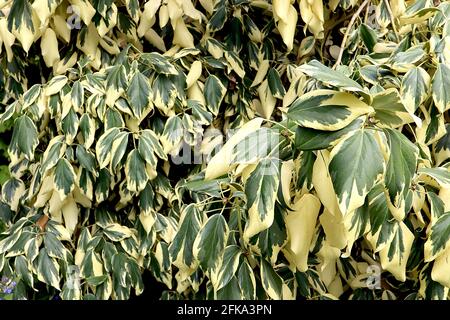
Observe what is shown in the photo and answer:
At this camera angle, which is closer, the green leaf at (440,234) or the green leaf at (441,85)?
the green leaf at (440,234)

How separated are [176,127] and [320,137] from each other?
75cm

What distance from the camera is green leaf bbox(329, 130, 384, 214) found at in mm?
625

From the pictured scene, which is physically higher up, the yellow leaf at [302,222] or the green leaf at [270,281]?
the yellow leaf at [302,222]

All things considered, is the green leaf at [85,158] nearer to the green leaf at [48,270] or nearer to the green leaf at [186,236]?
the green leaf at [48,270]

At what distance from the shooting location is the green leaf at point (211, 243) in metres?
0.86

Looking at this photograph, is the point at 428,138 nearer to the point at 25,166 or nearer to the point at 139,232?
the point at 139,232

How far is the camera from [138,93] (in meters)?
1.34

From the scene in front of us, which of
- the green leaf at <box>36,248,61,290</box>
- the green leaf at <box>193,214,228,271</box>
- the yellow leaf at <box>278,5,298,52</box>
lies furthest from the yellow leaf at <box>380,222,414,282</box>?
the green leaf at <box>36,248,61,290</box>

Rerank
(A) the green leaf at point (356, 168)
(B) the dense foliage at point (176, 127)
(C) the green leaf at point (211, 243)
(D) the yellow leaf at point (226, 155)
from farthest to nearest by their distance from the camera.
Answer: (B) the dense foliage at point (176, 127), (C) the green leaf at point (211, 243), (D) the yellow leaf at point (226, 155), (A) the green leaf at point (356, 168)

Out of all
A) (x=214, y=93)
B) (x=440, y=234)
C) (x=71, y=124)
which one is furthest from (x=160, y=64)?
(x=440, y=234)

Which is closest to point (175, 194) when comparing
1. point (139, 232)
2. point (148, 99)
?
point (139, 232)

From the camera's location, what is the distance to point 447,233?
2.67 feet

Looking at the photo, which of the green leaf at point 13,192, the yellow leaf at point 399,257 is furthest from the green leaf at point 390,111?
the green leaf at point 13,192

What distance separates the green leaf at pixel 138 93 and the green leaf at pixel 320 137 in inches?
28.9
